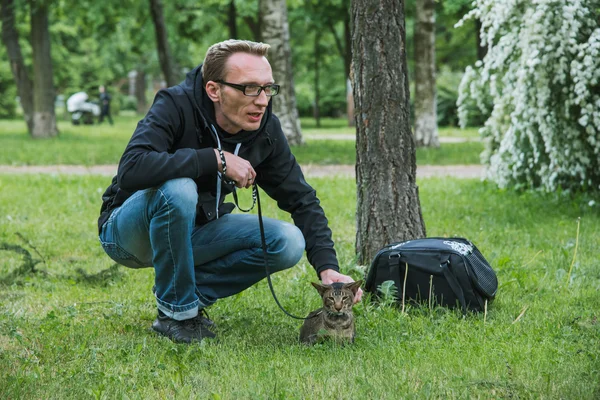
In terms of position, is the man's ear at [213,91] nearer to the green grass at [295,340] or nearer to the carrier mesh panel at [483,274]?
the green grass at [295,340]

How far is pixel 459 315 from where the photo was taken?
4.51m

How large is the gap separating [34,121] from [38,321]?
18.7m

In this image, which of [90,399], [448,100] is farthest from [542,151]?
[448,100]

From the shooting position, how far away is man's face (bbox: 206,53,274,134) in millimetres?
3912

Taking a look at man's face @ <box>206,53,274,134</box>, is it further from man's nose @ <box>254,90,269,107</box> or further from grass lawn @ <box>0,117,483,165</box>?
grass lawn @ <box>0,117,483,165</box>

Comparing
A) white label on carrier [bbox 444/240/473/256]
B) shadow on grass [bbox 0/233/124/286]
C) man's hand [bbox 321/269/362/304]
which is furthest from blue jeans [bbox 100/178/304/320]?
shadow on grass [bbox 0/233/124/286]

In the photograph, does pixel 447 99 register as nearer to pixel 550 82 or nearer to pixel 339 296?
pixel 550 82

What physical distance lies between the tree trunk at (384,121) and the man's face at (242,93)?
1.43 metres

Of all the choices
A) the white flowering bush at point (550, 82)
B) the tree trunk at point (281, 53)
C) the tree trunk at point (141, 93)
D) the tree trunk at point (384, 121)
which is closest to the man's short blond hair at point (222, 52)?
the tree trunk at point (384, 121)

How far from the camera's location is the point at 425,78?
1678 cm

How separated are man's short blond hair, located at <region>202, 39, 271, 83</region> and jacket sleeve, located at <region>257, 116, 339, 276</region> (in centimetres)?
45

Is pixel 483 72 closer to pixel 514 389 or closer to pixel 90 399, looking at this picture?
pixel 514 389

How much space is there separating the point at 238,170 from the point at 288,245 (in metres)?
0.61

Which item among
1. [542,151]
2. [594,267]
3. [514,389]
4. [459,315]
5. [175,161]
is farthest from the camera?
[542,151]
